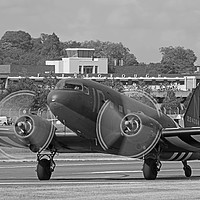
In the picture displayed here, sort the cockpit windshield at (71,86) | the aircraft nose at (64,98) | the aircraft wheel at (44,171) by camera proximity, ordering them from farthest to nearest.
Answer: the aircraft wheel at (44,171) → the cockpit windshield at (71,86) → the aircraft nose at (64,98)

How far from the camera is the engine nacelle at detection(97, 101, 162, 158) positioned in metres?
32.2

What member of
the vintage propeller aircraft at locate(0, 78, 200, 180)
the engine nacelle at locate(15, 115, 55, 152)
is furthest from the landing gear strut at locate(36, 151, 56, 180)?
the engine nacelle at locate(15, 115, 55, 152)

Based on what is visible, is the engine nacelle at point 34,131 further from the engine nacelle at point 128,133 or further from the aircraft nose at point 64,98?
the engine nacelle at point 128,133

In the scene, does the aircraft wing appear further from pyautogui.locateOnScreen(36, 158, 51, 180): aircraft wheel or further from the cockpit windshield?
pyautogui.locateOnScreen(36, 158, 51, 180): aircraft wheel

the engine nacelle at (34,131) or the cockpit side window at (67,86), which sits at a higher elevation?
the cockpit side window at (67,86)

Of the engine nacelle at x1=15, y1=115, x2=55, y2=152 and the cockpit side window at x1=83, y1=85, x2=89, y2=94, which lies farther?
the engine nacelle at x1=15, y1=115, x2=55, y2=152

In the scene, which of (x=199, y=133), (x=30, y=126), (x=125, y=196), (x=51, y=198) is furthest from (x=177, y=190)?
(x=30, y=126)

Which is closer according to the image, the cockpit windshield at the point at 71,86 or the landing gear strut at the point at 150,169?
the cockpit windshield at the point at 71,86

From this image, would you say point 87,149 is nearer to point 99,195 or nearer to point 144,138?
point 144,138

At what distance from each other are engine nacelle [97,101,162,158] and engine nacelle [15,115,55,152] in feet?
8.42

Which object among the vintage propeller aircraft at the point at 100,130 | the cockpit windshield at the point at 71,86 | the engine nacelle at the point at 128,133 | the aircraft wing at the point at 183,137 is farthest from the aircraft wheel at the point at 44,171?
the aircraft wing at the point at 183,137

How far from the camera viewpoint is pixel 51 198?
2308 cm

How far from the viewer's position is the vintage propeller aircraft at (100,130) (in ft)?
106

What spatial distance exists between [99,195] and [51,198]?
1.68 m
